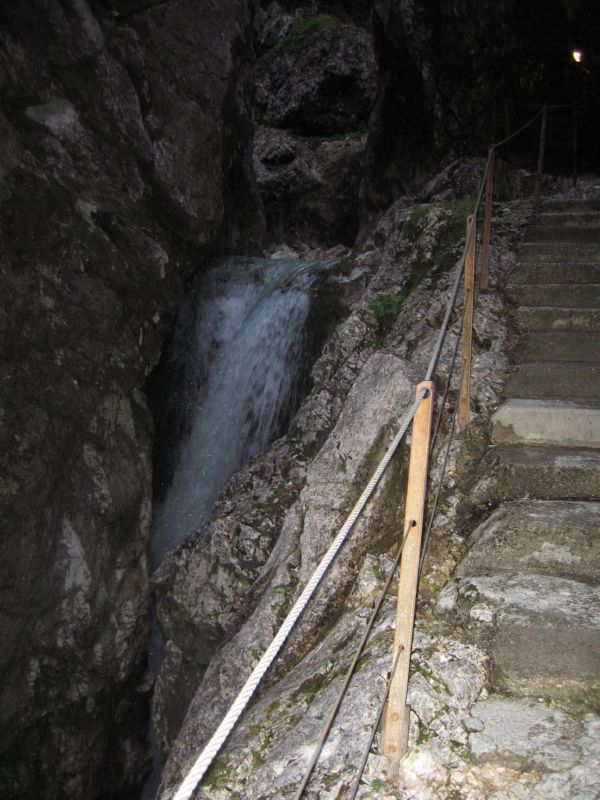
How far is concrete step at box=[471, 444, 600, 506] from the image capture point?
3.31 metres

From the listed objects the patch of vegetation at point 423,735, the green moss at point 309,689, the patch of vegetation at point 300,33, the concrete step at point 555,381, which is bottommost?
the patch of vegetation at point 423,735

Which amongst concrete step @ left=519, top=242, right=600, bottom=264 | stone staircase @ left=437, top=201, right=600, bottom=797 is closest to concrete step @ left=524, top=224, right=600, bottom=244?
concrete step @ left=519, top=242, right=600, bottom=264

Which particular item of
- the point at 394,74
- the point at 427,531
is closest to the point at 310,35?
the point at 394,74

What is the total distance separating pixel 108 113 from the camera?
8.89 meters

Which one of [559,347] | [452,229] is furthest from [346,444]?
[452,229]

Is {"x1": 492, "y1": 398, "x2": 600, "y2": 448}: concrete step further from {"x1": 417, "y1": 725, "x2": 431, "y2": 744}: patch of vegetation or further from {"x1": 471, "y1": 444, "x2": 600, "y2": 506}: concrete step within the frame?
{"x1": 417, "y1": 725, "x2": 431, "y2": 744}: patch of vegetation

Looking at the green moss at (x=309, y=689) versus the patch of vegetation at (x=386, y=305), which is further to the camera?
the patch of vegetation at (x=386, y=305)

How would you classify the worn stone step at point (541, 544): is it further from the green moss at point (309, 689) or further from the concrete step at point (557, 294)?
the concrete step at point (557, 294)

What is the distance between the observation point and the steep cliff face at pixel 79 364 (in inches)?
269

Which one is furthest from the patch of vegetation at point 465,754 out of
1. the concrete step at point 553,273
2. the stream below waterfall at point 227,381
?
the stream below waterfall at point 227,381

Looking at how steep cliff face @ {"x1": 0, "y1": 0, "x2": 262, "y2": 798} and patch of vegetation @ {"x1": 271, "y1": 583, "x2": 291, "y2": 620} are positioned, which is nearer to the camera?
patch of vegetation @ {"x1": 271, "y1": 583, "x2": 291, "y2": 620}

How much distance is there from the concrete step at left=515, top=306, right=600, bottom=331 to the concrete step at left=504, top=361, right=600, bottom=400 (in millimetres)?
599

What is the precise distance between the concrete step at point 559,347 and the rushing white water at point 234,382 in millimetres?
3801

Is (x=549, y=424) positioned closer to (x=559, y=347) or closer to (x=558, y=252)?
(x=559, y=347)
